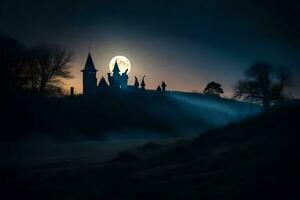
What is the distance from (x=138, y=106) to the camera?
264 ft

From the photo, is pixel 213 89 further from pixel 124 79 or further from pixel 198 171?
pixel 198 171

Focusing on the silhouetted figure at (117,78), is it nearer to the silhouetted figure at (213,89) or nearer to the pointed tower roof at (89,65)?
the pointed tower roof at (89,65)

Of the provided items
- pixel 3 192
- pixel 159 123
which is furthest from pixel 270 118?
pixel 159 123

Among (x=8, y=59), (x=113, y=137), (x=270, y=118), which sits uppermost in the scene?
(x=8, y=59)

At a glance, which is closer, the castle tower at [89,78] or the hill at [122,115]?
the hill at [122,115]

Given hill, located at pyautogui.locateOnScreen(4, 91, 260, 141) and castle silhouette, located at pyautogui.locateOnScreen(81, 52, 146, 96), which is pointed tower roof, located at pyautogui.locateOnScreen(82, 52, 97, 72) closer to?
castle silhouette, located at pyautogui.locateOnScreen(81, 52, 146, 96)

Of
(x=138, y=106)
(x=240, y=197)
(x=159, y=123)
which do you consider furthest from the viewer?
(x=138, y=106)

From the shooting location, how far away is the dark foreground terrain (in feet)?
59.5

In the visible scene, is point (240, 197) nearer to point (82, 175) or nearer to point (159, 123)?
point (82, 175)

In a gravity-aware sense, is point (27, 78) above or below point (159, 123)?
above

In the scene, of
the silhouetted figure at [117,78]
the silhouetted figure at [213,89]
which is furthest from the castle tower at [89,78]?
the silhouetted figure at [213,89]

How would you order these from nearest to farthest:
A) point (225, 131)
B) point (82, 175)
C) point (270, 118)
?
1. point (82, 175)
2. point (270, 118)
3. point (225, 131)

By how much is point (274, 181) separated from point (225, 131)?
13.2m

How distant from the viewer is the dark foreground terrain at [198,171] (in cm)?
1812
